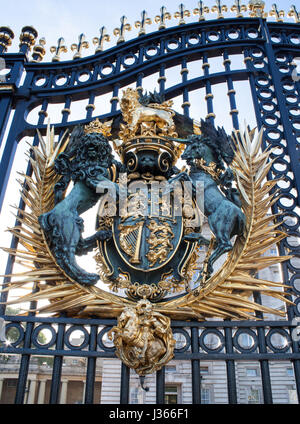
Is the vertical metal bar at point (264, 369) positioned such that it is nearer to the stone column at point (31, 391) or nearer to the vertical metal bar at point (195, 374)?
the vertical metal bar at point (195, 374)

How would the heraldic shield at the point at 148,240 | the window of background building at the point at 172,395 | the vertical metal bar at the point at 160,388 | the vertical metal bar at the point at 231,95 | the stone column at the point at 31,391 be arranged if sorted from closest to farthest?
the vertical metal bar at the point at 160,388
the heraldic shield at the point at 148,240
the vertical metal bar at the point at 231,95
the window of background building at the point at 172,395
the stone column at the point at 31,391

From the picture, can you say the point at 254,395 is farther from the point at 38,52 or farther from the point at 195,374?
the point at 38,52

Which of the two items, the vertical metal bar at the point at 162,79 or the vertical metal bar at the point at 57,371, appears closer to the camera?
the vertical metal bar at the point at 57,371

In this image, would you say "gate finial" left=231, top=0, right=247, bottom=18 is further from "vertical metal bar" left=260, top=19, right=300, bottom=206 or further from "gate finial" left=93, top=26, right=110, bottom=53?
"gate finial" left=93, top=26, right=110, bottom=53

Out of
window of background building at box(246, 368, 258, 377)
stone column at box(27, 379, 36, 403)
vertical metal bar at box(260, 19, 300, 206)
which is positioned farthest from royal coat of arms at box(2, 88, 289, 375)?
stone column at box(27, 379, 36, 403)

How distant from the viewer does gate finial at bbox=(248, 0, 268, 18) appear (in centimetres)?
536

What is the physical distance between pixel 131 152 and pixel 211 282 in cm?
163

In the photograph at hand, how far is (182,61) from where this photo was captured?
5.07 meters

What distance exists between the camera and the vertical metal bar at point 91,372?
123 inches

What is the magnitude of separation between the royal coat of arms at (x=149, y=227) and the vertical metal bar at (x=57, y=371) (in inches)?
8.2

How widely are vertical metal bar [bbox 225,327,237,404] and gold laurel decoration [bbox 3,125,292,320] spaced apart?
0.20 meters

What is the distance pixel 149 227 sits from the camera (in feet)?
12.0

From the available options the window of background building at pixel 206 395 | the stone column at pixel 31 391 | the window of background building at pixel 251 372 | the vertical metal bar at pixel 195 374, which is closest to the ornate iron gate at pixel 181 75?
the vertical metal bar at pixel 195 374

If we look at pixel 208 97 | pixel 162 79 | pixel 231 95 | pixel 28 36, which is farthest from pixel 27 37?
pixel 231 95
